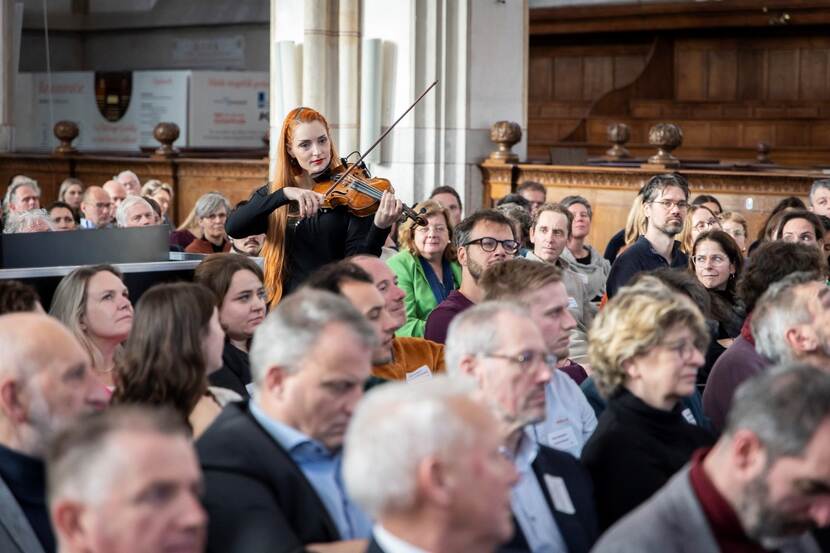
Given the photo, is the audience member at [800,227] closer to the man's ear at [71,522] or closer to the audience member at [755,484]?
the audience member at [755,484]

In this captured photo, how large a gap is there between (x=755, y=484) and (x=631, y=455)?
0.83 meters

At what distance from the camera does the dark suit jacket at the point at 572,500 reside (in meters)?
2.84

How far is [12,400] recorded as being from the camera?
254 centimetres

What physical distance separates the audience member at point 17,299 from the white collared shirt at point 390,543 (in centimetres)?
158

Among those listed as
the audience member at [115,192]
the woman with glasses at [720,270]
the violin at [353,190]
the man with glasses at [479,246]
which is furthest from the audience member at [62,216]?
the woman with glasses at [720,270]

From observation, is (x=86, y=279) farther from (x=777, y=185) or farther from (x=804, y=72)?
(x=804, y=72)

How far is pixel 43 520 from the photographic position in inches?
104

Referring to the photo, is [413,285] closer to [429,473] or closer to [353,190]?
[353,190]

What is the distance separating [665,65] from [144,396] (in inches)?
474

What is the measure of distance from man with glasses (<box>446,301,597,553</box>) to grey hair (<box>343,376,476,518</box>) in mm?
805

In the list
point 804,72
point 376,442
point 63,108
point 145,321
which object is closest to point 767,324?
point 145,321

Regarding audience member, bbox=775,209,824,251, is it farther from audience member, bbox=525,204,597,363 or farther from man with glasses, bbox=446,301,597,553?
man with glasses, bbox=446,301,597,553

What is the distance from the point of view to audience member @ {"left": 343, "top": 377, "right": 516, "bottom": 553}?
1.97 meters

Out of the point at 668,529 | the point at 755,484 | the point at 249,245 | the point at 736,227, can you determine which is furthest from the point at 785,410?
the point at 736,227
